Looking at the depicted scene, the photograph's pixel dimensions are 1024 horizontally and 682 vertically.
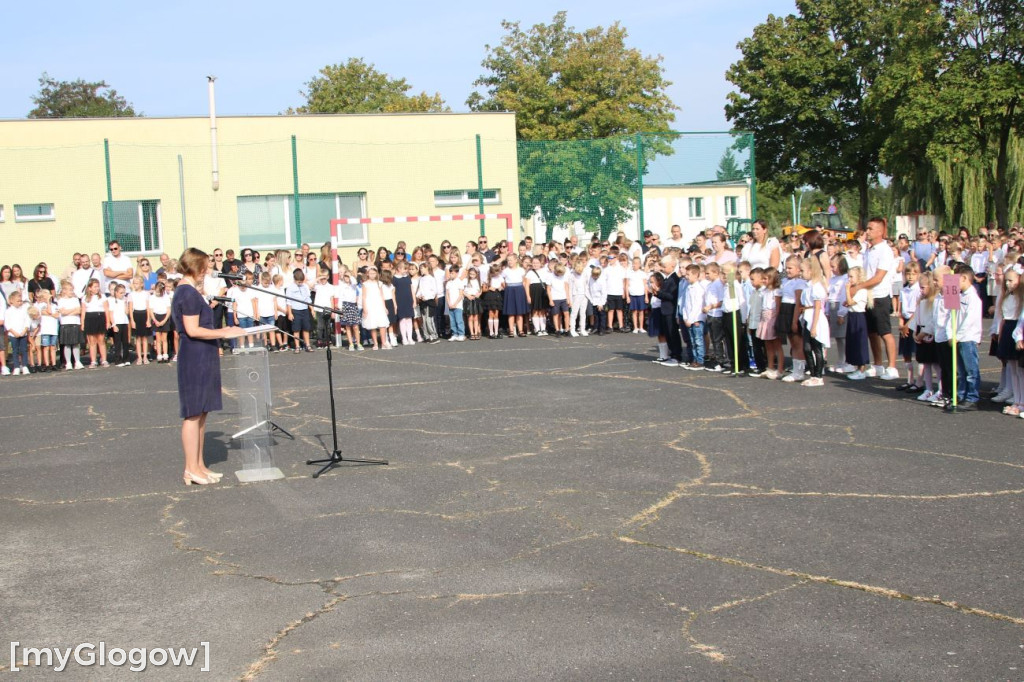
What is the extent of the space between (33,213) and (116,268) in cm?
579

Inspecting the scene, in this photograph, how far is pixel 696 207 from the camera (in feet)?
87.3

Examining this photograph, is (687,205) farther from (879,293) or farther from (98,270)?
(98,270)

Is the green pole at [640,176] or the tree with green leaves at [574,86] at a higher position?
the tree with green leaves at [574,86]

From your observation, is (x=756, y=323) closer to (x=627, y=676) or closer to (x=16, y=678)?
(x=627, y=676)

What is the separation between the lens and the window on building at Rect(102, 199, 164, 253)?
80.3ft

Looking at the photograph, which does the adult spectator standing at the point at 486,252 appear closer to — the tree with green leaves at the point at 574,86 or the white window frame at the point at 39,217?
the white window frame at the point at 39,217

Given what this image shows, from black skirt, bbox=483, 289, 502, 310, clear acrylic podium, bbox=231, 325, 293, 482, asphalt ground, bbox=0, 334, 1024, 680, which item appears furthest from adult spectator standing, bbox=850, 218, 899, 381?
black skirt, bbox=483, 289, 502, 310

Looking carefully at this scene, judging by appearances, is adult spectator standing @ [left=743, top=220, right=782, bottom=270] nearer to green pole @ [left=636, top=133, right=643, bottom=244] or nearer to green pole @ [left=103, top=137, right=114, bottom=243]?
green pole @ [left=636, top=133, right=643, bottom=244]

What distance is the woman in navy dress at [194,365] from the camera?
853cm

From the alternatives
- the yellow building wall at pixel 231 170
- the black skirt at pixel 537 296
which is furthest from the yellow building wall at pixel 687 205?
the black skirt at pixel 537 296

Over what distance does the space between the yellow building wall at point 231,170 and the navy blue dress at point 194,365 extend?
17335 mm

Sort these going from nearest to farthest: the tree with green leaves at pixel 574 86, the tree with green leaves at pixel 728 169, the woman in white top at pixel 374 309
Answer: the woman in white top at pixel 374 309 → the tree with green leaves at pixel 728 169 → the tree with green leaves at pixel 574 86

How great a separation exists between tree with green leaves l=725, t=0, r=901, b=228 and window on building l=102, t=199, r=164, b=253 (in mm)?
28995

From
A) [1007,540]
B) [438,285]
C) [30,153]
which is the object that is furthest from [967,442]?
[30,153]
